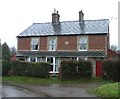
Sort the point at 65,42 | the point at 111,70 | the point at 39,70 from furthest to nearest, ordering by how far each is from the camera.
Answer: the point at 65,42, the point at 39,70, the point at 111,70

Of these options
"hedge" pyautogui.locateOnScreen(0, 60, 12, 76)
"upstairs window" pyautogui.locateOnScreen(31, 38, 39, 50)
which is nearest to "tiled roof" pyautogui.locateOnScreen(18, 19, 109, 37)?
"upstairs window" pyautogui.locateOnScreen(31, 38, 39, 50)

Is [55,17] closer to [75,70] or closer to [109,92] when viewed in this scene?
[75,70]

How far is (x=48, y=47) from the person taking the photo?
126 feet

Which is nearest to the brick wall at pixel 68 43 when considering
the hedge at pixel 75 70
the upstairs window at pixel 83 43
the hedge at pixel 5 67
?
the upstairs window at pixel 83 43

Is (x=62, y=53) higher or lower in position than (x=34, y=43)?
lower

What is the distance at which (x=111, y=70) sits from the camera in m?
29.4

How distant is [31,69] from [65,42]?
8300 millimetres

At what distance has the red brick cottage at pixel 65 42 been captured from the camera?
35500mm

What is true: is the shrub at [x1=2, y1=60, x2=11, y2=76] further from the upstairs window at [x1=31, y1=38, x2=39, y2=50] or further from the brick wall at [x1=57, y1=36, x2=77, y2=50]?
the brick wall at [x1=57, y1=36, x2=77, y2=50]

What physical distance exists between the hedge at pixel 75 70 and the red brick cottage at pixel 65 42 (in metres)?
5.62

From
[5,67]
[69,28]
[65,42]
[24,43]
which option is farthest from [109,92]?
[24,43]

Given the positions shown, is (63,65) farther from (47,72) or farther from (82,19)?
(82,19)

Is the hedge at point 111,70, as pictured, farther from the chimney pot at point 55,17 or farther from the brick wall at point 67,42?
the chimney pot at point 55,17

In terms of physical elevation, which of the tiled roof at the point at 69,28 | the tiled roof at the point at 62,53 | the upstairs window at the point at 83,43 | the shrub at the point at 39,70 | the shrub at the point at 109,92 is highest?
the tiled roof at the point at 69,28
